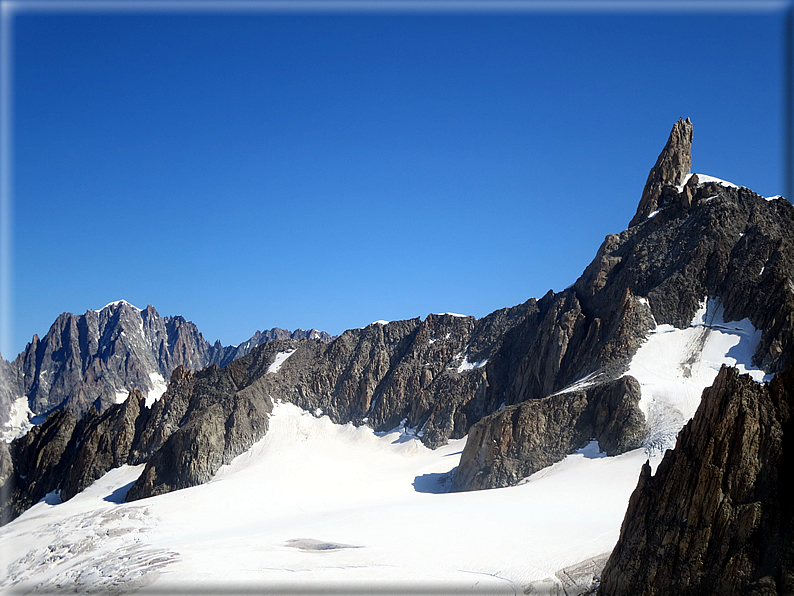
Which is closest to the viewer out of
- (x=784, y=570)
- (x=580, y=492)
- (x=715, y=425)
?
(x=784, y=570)

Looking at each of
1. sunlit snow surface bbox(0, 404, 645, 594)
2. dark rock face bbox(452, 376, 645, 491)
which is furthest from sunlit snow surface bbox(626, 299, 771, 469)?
sunlit snow surface bbox(0, 404, 645, 594)

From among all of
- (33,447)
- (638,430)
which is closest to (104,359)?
(33,447)

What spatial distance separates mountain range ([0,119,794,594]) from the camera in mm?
21641

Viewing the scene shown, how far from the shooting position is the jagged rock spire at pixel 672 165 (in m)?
80.7

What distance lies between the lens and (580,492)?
160 feet

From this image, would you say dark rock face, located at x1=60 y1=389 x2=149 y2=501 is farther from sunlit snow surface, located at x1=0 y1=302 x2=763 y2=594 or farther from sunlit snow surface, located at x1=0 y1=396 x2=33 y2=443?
sunlit snow surface, located at x1=0 y1=396 x2=33 y2=443

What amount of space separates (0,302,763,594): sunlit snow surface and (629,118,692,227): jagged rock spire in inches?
769

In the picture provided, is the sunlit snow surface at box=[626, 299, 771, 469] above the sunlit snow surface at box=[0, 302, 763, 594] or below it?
above

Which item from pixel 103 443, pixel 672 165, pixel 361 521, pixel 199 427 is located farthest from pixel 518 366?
pixel 103 443

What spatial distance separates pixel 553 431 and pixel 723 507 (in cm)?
3904

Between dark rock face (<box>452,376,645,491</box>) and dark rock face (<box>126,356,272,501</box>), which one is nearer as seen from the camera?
dark rock face (<box>452,376,645,491</box>)

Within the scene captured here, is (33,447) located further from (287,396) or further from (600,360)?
(600,360)

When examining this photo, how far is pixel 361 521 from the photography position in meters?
48.6

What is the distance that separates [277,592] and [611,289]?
5403cm
